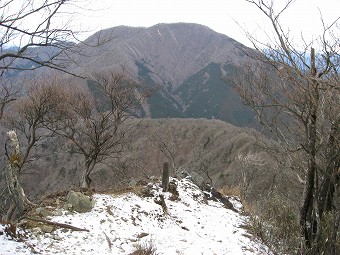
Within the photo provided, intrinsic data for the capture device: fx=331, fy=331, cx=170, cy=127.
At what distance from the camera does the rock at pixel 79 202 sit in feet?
27.4

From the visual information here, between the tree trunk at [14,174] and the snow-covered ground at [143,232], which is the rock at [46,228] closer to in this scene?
the snow-covered ground at [143,232]

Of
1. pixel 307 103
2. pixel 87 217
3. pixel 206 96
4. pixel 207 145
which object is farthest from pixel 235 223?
pixel 206 96

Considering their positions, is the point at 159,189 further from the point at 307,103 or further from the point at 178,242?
the point at 307,103

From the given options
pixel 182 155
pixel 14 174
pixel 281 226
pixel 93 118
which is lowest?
pixel 182 155

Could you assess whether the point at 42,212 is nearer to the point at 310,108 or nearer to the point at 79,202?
the point at 79,202

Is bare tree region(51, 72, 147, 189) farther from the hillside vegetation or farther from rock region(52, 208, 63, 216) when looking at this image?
the hillside vegetation

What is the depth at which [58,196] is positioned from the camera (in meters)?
9.16

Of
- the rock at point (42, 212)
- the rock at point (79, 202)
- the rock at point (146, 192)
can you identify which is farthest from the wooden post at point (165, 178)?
the rock at point (42, 212)

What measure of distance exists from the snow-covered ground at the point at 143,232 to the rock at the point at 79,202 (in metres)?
0.19

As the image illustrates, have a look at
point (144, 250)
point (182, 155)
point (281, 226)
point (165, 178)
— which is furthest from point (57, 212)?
point (182, 155)

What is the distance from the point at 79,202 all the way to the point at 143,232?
180 cm

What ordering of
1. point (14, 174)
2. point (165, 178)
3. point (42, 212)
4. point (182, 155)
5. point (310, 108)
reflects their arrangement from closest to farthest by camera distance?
point (310, 108)
point (14, 174)
point (42, 212)
point (165, 178)
point (182, 155)

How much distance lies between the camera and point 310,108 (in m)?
5.69

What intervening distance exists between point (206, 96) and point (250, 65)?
184m
